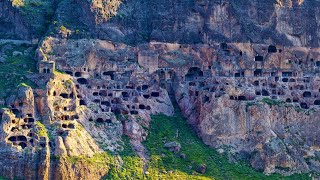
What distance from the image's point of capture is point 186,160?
117750 mm

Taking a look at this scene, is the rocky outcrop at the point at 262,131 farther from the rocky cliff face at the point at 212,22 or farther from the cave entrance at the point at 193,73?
the rocky cliff face at the point at 212,22

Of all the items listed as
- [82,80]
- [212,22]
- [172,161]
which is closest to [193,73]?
[212,22]

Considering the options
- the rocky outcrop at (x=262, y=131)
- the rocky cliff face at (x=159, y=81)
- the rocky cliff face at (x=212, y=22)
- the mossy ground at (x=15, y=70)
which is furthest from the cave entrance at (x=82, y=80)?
the rocky outcrop at (x=262, y=131)

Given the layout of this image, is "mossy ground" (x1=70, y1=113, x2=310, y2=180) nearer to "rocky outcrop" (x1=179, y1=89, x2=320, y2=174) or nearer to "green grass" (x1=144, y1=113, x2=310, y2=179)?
"green grass" (x1=144, y1=113, x2=310, y2=179)

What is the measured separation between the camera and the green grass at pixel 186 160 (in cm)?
11556

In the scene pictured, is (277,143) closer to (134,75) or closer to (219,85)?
(219,85)

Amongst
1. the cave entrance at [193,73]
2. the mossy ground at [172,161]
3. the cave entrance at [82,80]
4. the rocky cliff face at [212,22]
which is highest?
the rocky cliff face at [212,22]

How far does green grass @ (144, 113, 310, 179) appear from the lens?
115562 millimetres

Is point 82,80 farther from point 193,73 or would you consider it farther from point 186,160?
A: point 186,160

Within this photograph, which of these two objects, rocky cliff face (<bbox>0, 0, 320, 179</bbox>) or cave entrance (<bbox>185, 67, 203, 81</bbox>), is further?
cave entrance (<bbox>185, 67, 203, 81</bbox>)

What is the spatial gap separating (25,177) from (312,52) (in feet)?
157

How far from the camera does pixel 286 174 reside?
118 metres

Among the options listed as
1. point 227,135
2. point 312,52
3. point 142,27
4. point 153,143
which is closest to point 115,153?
point 153,143

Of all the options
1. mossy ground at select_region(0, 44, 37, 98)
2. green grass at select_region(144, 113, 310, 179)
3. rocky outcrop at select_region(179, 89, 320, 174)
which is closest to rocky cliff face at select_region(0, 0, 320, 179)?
rocky outcrop at select_region(179, 89, 320, 174)
